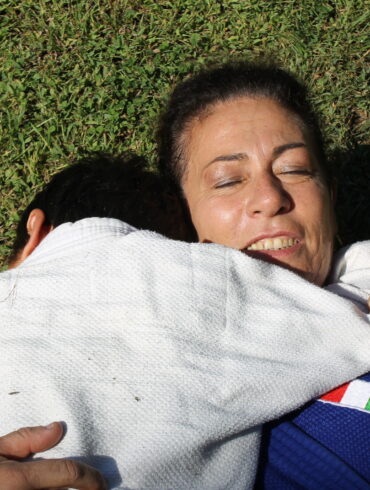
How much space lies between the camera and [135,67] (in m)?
3.77

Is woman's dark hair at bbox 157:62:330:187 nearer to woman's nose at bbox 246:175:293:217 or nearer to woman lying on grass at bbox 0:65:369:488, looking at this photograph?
woman lying on grass at bbox 0:65:369:488

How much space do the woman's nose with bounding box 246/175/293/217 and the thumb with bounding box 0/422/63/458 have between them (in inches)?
44.0

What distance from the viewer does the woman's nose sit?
226 cm

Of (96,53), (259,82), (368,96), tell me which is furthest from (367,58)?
(96,53)

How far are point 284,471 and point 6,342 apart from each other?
1.03 meters

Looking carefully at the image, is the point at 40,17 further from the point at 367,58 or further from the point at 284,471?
the point at 284,471

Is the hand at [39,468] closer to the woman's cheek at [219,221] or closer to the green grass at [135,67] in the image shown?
the woman's cheek at [219,221]

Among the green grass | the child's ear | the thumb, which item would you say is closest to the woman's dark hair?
the child's ear

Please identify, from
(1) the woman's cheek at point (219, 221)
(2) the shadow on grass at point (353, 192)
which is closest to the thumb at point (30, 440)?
(1) the woman's cheek at point (219, 221)

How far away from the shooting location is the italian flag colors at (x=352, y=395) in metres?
1.91

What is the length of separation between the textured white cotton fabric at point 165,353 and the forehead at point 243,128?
0.61m

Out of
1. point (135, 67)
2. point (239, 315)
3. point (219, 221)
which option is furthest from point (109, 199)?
point (135, 67)

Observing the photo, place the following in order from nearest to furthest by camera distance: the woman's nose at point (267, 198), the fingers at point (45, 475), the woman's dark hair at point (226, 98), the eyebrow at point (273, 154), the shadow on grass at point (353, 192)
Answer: the fingers at point (45, 475)
the woman's nose at point (267, 198)
the eyebrow at point (273, 154)
the woman's dark hair at point (226, 98)
the shadow on grass at point (353, 192)

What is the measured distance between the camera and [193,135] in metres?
2.62
